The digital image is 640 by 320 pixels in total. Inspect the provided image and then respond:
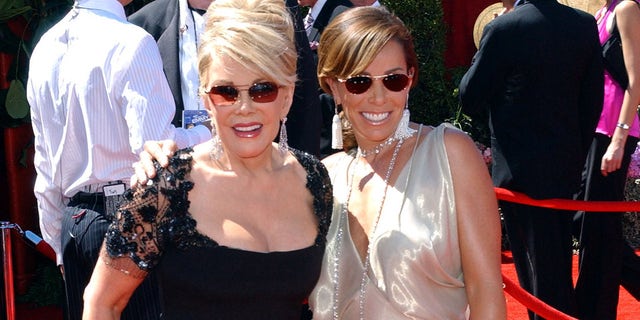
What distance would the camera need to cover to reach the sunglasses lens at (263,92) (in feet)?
8.52

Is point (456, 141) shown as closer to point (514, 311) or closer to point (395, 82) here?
point (395, 82)

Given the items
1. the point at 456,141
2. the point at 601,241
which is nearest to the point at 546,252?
the point at 601,241

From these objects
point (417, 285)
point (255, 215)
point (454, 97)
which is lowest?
point (454, 97)

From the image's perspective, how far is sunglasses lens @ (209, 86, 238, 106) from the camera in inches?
102

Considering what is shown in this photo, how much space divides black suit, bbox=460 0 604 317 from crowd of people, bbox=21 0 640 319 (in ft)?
3.61

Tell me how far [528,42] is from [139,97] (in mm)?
2072

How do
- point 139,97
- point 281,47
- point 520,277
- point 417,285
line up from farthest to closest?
1. point 520,277
2. point 139,97
3. point 417,285
4. point 281,47

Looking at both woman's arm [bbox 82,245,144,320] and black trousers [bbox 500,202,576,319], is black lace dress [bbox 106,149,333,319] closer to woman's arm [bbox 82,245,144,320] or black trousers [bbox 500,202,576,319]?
woman's arm [bbox 82,245,144,320]

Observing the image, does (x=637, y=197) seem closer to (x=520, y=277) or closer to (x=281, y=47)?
(x=520, y=277)

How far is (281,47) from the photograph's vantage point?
8.56 feet

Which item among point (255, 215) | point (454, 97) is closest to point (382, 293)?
point (255, 215)

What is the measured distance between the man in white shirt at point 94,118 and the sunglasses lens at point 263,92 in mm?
1078

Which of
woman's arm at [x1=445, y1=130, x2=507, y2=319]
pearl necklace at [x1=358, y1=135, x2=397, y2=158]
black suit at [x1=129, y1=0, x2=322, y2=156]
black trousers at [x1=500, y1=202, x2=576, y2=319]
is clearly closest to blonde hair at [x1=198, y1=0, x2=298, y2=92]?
pearl necklace at [x1=358, y1=135, x2=397, y2=158]

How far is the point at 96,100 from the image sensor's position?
368 cm
